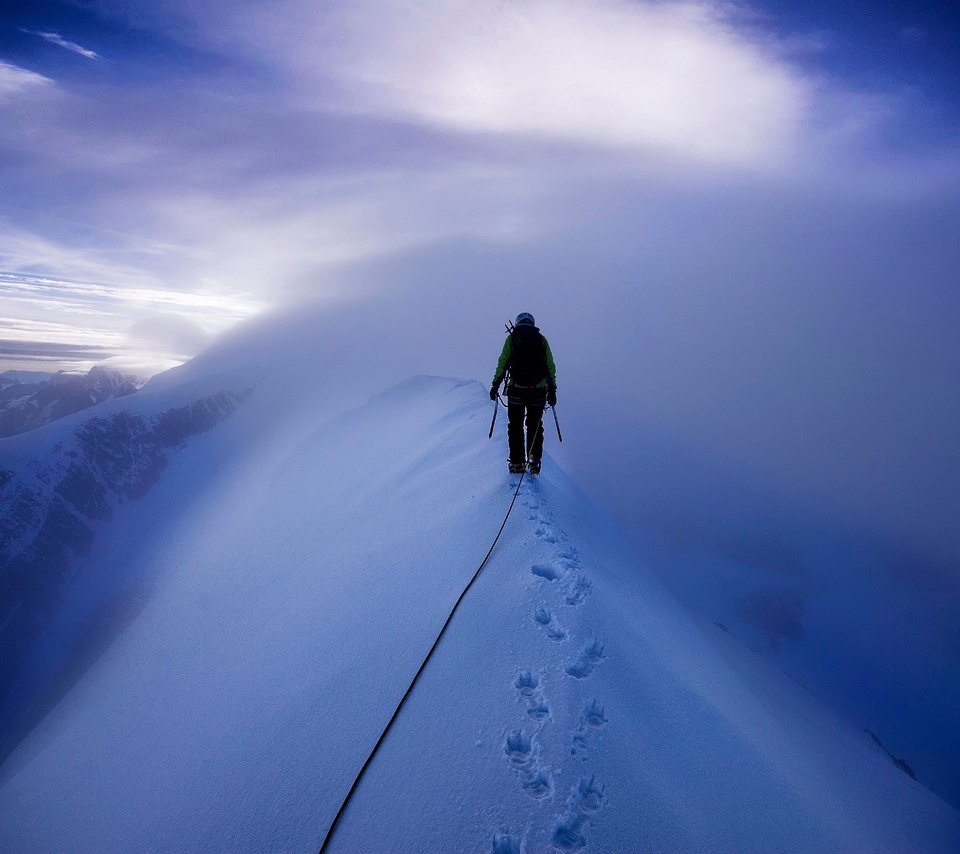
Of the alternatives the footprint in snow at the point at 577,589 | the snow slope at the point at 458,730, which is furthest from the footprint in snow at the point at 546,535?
the footprint in snow at the point at 577,589

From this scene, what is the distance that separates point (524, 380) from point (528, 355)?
0.49 m

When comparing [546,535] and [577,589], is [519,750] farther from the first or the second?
[546,535]

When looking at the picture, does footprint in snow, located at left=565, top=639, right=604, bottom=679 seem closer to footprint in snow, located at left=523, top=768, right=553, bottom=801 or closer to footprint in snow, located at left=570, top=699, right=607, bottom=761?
footprint in snow, located at left=570, top=699, right=607, bottom=761

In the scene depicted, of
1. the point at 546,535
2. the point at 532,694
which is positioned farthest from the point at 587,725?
the point at 546,535

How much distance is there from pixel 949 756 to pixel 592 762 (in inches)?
4740

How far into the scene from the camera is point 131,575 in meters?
79.4

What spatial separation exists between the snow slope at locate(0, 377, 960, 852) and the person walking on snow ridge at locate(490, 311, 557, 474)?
29.6 inches

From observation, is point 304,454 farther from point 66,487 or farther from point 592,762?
point 66,487

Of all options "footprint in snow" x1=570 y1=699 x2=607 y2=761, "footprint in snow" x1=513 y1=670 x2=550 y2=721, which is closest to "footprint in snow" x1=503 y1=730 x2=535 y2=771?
"footprint in snow" x1=513 y1=670 x2=550 y2=721

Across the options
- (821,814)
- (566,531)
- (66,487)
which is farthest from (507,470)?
(66,487)

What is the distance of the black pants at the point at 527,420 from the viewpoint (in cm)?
896

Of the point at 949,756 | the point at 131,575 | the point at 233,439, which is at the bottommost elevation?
the point at 949,756

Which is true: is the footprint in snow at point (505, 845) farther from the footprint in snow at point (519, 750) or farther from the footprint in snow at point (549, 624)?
the footprint in snow at point (549, 624)

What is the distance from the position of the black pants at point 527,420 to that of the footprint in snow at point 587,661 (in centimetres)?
469
